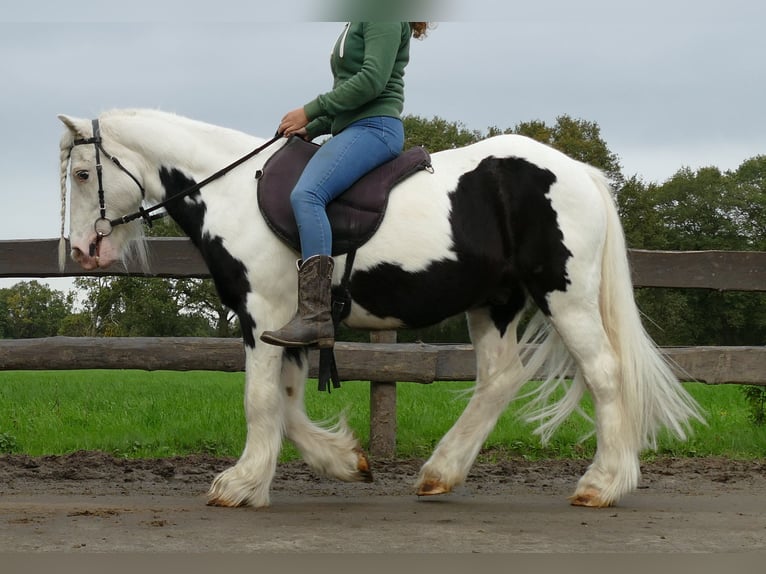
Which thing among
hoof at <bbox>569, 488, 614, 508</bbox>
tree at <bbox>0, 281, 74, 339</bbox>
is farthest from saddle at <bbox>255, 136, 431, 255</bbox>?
tree at <bbox>0, 281, 74, 339</bbox>

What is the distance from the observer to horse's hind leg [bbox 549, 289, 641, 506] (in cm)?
528

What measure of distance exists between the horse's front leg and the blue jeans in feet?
2.12

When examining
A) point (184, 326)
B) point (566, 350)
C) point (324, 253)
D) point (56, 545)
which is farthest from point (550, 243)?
point (184, 326)

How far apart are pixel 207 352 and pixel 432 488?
2277mm

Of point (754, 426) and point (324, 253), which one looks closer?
point (324, 253)

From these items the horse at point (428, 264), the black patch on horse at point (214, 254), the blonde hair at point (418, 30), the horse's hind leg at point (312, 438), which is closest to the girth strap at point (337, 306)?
the horse at point (428, 264)

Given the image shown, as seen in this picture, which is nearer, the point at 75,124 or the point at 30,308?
the point at 75,124

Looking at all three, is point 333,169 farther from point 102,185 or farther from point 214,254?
point 102,185

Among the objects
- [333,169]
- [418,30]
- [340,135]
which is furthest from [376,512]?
[418,30]

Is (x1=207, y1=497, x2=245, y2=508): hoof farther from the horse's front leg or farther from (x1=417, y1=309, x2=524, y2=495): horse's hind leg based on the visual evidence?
(x1=417, y1=309, x2=524, y2=495): horse's hind leg

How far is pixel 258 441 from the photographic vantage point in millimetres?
5160

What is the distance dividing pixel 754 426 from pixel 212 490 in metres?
4.97

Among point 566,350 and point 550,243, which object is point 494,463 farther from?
point 550,243

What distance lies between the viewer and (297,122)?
5375mm
